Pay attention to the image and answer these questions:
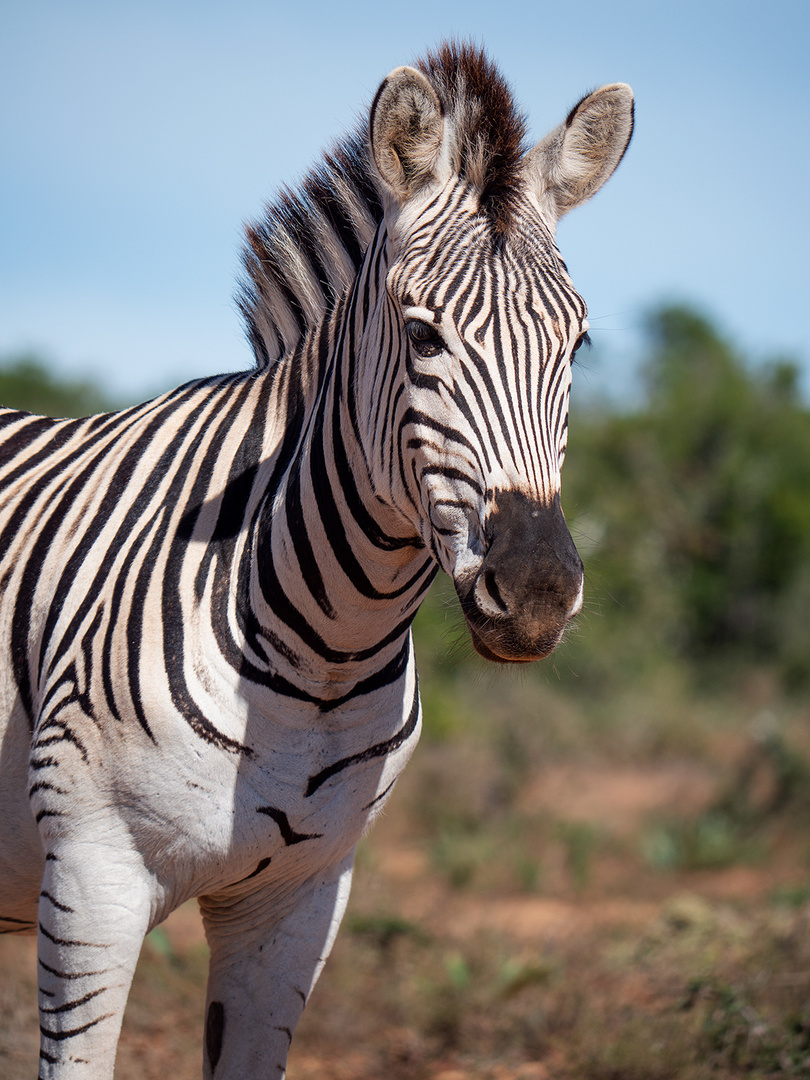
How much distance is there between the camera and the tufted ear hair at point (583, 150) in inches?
96.2

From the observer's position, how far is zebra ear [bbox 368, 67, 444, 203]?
2.16 meters

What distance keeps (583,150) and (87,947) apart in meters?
2.43

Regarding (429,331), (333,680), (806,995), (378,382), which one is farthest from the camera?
(806,995)

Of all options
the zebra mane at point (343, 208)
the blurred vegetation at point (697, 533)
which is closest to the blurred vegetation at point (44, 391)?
the blurred vegetation at point (697, 533)

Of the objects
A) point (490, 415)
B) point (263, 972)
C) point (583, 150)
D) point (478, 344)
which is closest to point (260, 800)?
point (263, 972)

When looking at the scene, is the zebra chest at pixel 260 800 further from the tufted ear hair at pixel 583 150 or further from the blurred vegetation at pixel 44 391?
the blurred vegetation at pixel 44 391

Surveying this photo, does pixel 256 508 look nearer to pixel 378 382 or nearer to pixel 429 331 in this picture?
pixel 378 382

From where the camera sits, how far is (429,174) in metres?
2.26

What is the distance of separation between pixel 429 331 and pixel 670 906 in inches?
228

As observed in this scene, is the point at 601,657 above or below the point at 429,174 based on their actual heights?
below

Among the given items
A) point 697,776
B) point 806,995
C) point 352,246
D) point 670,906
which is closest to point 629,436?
point 697,776

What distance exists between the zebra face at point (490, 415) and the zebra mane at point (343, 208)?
149 millimetres

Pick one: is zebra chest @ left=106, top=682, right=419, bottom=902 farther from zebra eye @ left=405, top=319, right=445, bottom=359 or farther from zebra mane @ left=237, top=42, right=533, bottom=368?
zebra mane @ left=237, top=42, right=533, bottom=368

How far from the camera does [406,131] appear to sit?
2.23 m
